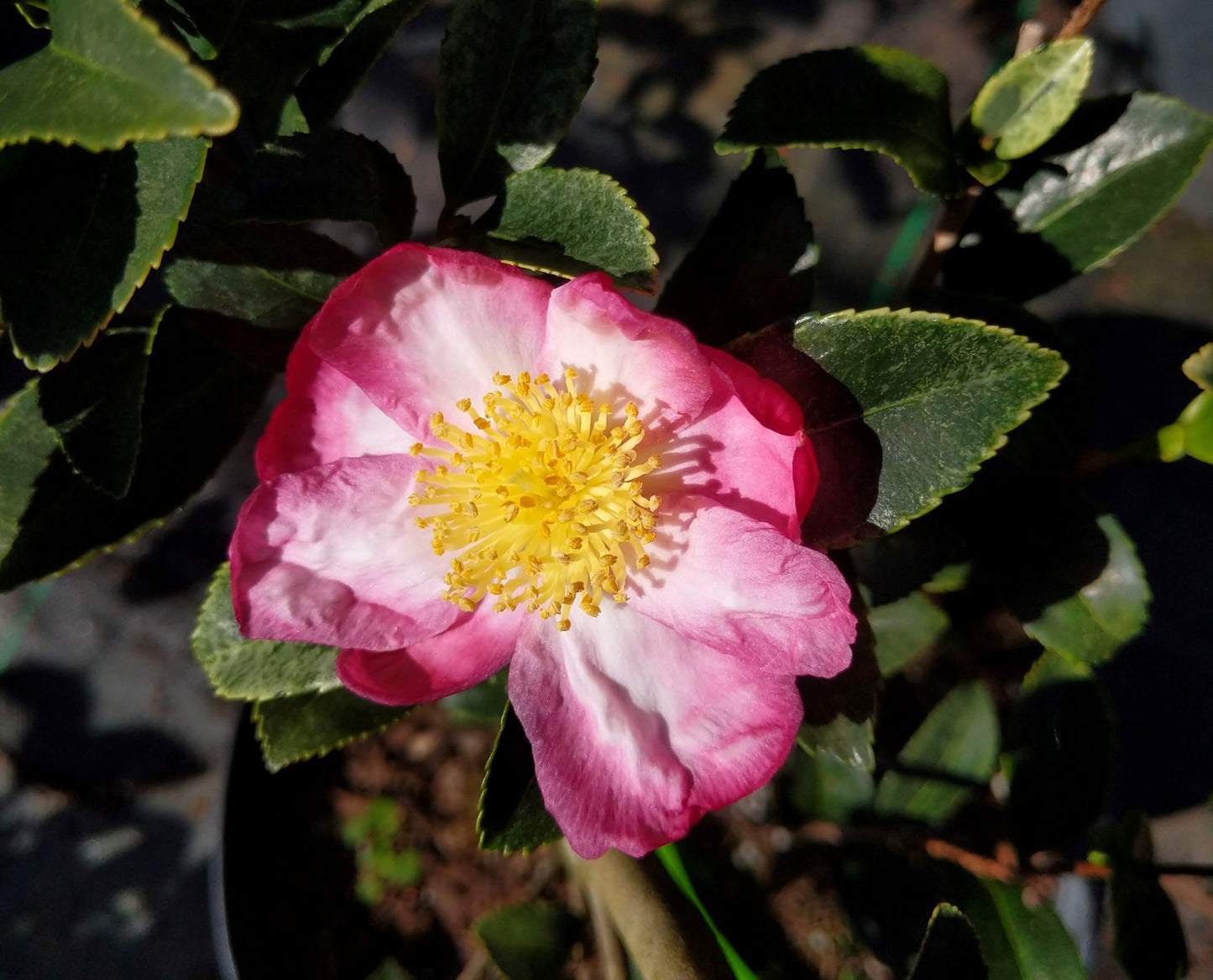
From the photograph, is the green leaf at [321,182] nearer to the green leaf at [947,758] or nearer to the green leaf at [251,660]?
the green leaf at [251,660]

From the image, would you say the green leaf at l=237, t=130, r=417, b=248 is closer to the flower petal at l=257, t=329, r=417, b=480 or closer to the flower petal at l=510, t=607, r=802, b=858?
the flower petal at l=257, t=329, r=417, b=480

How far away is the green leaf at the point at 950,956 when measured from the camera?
603 mm

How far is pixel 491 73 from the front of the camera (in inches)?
24.4

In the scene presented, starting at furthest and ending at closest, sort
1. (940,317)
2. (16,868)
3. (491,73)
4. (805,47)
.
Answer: (805,47)
(16,868)
(491,73)
(940,317)

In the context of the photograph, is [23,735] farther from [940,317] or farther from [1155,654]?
[1155,654]

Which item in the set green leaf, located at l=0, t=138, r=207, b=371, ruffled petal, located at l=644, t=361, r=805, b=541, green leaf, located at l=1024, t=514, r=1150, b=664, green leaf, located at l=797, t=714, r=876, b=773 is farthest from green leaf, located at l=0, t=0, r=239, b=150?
green leaf, located at l=1024, t=514, r=1150, b=664

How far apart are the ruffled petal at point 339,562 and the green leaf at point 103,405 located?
0.08 metres

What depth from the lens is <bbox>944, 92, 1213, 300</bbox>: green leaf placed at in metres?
0.69

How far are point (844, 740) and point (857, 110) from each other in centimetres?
45

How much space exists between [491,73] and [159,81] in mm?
285

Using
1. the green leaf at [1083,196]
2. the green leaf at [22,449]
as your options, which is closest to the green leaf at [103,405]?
the green leaf at [22,449]

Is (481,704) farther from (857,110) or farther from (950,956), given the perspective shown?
(857,110)

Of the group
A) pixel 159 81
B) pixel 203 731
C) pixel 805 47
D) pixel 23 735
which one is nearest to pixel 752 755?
pixel 159 81

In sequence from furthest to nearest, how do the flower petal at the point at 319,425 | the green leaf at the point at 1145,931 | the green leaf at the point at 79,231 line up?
the green leaf at the point at 1145,931 → the flower petal at the point at 319,425 → the green leaf at the point at 79,231
